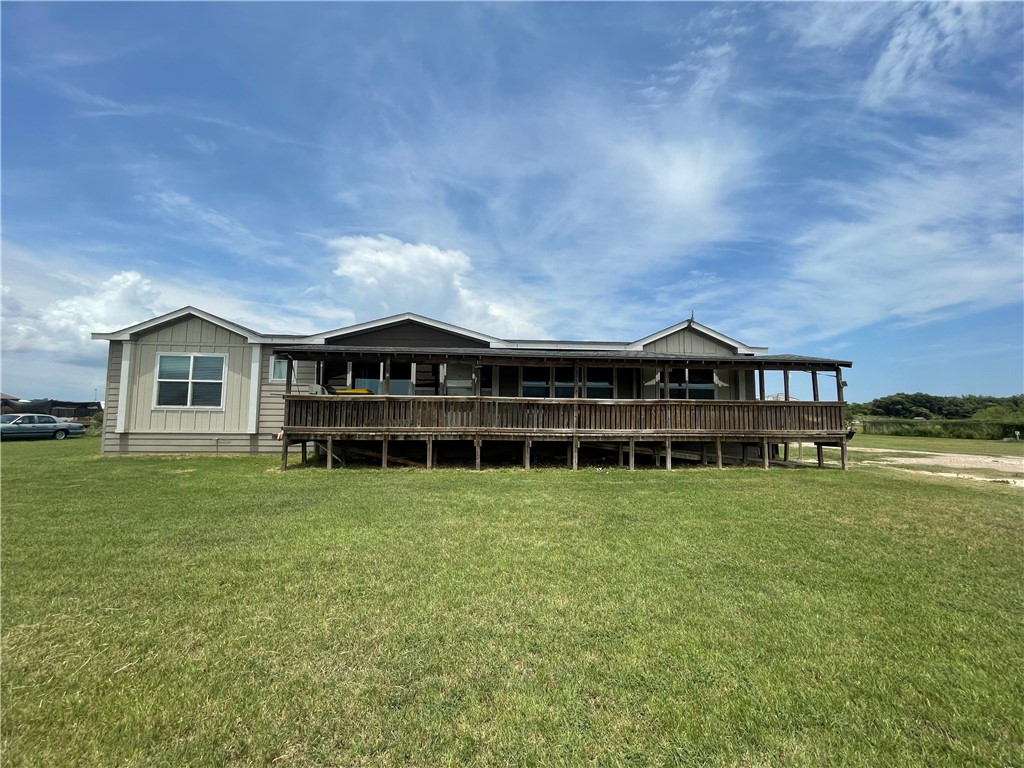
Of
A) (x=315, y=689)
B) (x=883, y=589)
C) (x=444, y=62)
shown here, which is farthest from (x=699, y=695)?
(x=444, y=62)

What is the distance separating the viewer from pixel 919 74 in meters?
11.3

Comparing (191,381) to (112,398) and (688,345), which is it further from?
(688,345)

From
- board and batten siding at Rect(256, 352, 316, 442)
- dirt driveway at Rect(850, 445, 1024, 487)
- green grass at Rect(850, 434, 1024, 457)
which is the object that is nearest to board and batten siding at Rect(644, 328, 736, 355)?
dirt driveway at Rect(850, 445, 1024, 487)

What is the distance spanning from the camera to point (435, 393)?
1460 centimetres

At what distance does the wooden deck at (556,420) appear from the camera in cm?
1191

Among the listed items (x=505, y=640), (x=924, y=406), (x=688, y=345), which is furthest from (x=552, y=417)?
(x=924, y=406)

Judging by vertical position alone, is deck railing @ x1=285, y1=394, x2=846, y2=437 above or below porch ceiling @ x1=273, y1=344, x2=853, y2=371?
below

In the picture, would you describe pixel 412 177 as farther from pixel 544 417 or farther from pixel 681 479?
pixel 681 479

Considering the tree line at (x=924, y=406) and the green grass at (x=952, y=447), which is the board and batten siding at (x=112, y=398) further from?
the tree line at (x=924, y=406)

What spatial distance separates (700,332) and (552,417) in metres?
6.90

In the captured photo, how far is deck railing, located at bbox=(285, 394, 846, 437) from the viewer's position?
11938 millimetres

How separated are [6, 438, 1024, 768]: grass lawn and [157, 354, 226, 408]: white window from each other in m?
8.21

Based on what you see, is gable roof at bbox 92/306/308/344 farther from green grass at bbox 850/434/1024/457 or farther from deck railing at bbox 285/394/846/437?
green grass at bbox 850/434/1024/457

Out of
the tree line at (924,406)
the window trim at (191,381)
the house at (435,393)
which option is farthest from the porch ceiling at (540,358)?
the tree line at (924,406)
